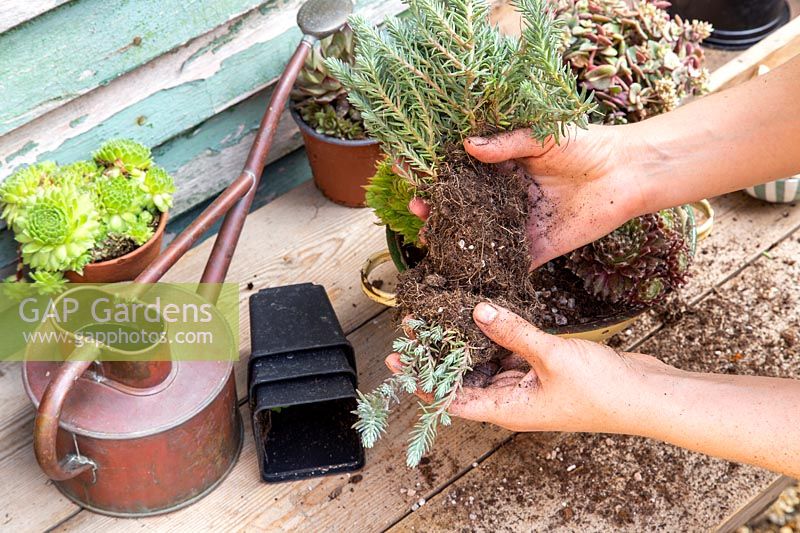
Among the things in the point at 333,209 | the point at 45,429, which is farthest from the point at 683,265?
the point at 45,429

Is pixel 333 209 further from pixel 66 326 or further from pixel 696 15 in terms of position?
pixel 696 15

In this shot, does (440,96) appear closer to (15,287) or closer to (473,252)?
(473,252)

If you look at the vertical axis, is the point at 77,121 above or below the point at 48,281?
above

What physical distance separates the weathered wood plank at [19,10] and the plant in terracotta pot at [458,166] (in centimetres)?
58

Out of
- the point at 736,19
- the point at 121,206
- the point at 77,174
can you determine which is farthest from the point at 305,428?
the point at 736,19

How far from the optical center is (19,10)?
1.39 metres

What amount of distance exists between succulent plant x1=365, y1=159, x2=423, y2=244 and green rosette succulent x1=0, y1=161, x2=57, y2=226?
1.98 ft

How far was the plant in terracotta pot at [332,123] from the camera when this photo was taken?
1737 mm

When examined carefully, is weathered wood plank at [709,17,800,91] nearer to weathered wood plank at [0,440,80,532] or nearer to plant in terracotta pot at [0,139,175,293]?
plant in terracotta pot at [0,139,175,293]

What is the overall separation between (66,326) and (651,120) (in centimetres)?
104

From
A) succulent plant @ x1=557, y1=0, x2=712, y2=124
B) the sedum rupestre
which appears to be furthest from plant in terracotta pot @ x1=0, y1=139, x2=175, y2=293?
succulent plant @ x1=557, y1=0, x2=712, y2=124

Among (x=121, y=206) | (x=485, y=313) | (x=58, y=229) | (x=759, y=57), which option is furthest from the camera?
(x=759, y=57)

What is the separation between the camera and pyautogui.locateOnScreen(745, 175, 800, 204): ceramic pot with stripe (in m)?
1.78

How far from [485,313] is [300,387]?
42cm
